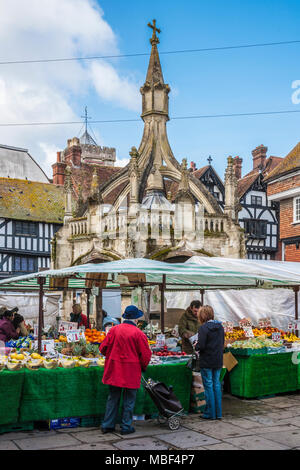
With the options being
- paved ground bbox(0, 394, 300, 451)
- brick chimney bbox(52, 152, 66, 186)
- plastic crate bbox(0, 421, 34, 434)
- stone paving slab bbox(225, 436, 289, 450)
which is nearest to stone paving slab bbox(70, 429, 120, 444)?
paved ground bbox(0, 394, 300, 451)

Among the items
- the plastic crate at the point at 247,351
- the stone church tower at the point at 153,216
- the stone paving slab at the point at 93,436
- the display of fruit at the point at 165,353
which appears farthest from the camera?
the stone church tower at the point at 153,216

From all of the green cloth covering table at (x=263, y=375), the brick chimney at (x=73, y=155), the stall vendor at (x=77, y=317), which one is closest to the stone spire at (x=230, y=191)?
the stall vendor at (x=77, y=317)

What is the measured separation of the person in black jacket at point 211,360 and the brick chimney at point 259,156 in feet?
91.9

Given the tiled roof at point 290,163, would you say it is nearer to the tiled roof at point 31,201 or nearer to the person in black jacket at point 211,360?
the person in black jacket at point 211,360

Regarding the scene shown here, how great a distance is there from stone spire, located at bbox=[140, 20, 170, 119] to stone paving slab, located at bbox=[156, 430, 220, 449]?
13954 millimetres

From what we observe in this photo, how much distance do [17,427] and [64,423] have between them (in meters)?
0.52

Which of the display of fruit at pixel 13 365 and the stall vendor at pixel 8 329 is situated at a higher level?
the stall vendor at pixel 8 329

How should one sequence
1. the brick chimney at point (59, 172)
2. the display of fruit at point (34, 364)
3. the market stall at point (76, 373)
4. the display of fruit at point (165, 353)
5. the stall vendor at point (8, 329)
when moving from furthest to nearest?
the brick chimney at point (59, 172), the stall vendor at point (8, 329), the display of fruit at point (165, 353), the display of fruit at point (34, 364), the market stall at point (76, 373)

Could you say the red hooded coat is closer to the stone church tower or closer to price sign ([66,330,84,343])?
price sign ([66,330,84,343])

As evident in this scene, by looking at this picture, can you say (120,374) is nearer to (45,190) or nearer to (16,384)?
(16,384)

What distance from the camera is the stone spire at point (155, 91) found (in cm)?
1762

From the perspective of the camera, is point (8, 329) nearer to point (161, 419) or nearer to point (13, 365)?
point (13, 365)

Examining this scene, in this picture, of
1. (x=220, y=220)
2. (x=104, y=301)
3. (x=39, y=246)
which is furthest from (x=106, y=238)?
(x=39, y=246)

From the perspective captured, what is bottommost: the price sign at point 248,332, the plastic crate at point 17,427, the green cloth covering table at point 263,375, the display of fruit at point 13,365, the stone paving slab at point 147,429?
the stone paving slab at point 147,429
